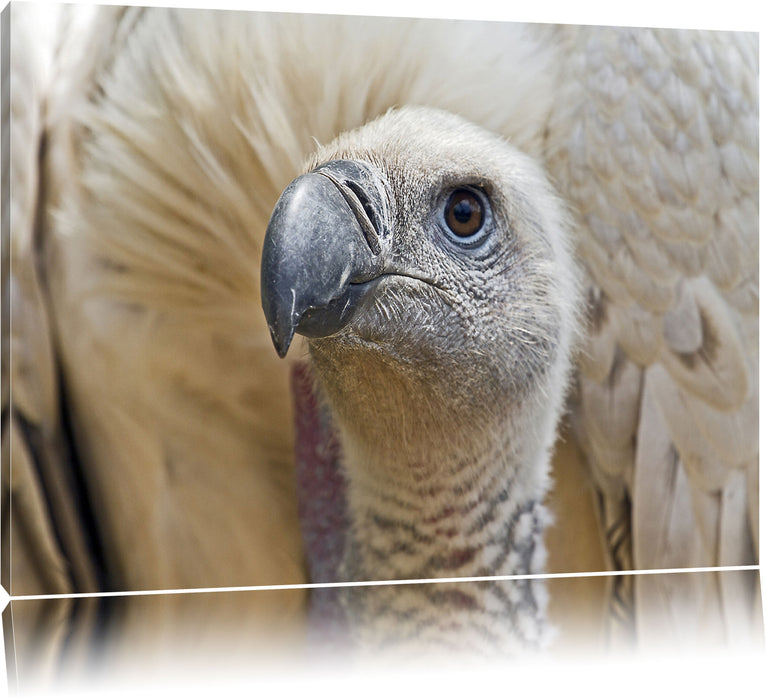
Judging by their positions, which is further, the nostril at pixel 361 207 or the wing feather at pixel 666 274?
the wing feather at pixel 666 274

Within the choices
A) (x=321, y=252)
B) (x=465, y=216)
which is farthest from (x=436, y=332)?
(x=321, y=252)

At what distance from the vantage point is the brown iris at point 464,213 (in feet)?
5.96

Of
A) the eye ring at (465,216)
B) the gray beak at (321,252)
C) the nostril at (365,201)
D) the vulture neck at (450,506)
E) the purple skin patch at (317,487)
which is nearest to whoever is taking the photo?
the gray beak at (321,252)

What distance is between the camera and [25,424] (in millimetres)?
2199

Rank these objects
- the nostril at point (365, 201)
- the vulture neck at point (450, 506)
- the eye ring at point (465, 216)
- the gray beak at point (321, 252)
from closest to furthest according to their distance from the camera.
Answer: the gray beak at point (321, 252) < the nostril at point (365, 201) < the eye ring at point (465, 216) < the vulture neck at point (450, 506)

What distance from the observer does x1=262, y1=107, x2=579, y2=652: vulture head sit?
1.68 metres

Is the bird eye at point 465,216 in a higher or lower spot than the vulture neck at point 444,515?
higher

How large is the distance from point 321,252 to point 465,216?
358 mm

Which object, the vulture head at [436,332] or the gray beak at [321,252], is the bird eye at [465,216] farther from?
the gray beak at [321,252]

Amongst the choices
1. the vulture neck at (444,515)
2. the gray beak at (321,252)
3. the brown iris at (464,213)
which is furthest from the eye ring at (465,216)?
the vulture neck at (444,515)

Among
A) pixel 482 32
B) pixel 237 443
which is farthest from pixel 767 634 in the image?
pixel 482 32

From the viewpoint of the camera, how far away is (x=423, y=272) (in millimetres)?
1771

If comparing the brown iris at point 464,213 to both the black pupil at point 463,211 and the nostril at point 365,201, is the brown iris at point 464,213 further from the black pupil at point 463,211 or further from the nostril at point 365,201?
the nostril at point 365,201

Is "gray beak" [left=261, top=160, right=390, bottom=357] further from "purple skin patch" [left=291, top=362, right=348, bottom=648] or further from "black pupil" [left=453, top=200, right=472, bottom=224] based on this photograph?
"purple skin patch" [left=291, top=362, right=348, bottom=648]
